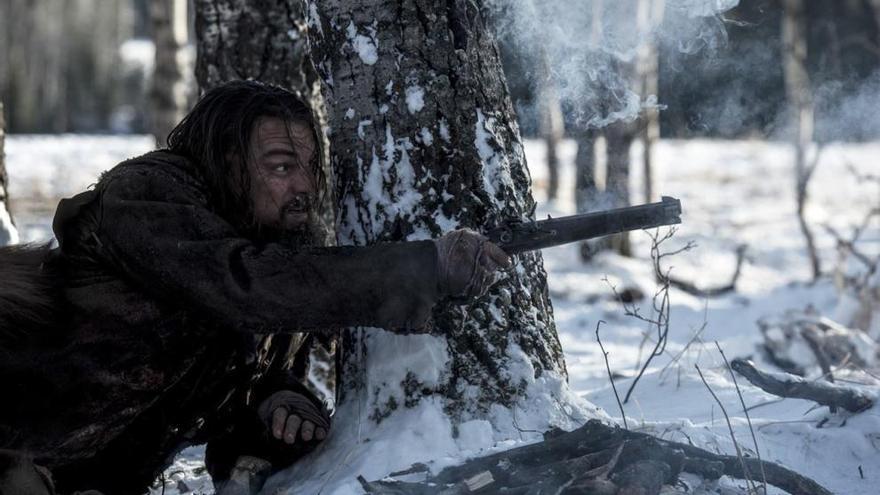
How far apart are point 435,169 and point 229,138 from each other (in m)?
0.66

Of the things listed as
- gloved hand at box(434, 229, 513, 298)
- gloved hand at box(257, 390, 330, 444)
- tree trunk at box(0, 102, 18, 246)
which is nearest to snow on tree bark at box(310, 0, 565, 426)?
gloved hand at box(257, 390, 330, 444)

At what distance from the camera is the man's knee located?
2756 mm

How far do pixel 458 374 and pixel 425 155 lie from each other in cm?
71

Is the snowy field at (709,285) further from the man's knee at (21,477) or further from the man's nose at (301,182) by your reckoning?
the man's nose at (301,182)

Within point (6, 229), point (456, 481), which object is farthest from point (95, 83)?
point (456, 481)

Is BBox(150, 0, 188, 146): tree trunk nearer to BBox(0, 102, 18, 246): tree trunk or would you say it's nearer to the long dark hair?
BBox(0, 102, 18, 246): tree trunk

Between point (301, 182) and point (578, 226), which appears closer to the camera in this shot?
point (578, 226)

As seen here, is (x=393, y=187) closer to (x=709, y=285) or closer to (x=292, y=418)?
(x=292, y=418)

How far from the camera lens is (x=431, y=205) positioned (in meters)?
3.28

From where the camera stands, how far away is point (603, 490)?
2.69 metres

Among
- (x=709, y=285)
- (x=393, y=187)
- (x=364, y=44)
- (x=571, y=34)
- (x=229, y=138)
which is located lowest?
(x=709, y=285)

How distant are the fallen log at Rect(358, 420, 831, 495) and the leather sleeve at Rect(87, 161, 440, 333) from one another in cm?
45

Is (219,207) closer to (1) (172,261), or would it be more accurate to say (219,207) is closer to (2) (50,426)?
(1) (172,261)

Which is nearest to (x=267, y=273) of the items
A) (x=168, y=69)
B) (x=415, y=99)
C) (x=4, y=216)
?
(x=415, y=99)
